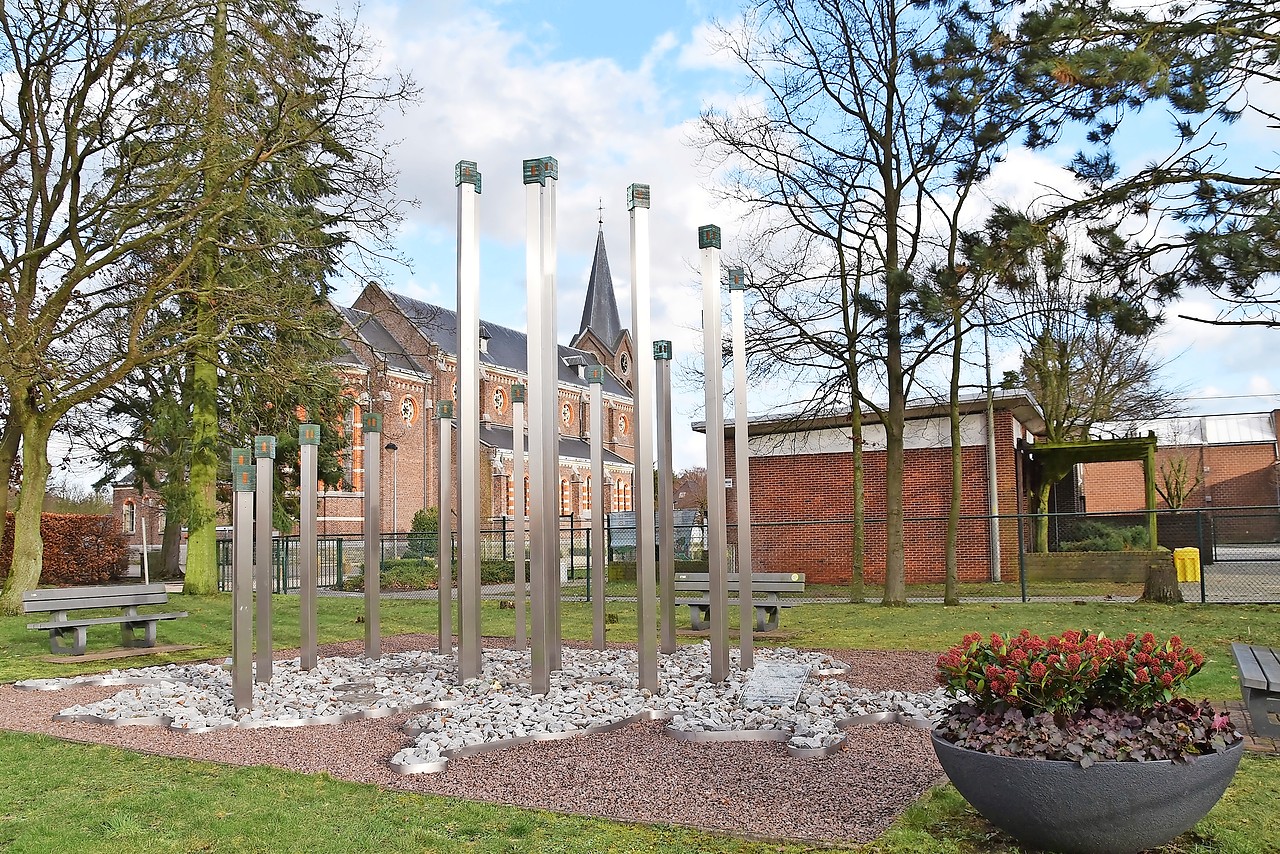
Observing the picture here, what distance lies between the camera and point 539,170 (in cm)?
896

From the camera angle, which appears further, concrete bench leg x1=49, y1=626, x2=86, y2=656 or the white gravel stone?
concrete bench leg x1=49, y1=626, x2=86, y2=656

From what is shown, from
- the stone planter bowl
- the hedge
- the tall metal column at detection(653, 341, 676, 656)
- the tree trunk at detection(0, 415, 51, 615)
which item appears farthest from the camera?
the hedge

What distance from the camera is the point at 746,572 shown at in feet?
33.4

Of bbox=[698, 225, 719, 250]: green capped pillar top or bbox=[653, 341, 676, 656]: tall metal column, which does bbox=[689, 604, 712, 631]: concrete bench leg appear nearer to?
bbox=[653, 341, 676, 656]: tall metal column

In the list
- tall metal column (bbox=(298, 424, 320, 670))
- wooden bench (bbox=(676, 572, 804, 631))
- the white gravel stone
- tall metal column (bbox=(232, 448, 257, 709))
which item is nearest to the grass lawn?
the white gravel stone

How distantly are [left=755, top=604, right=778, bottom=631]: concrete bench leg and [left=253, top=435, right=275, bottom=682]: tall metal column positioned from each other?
6893mm

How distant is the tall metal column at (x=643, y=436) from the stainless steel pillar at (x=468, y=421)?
1.42 metres

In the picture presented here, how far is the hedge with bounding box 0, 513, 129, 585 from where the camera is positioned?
98.0 ft

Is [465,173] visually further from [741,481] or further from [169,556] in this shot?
[169,556]

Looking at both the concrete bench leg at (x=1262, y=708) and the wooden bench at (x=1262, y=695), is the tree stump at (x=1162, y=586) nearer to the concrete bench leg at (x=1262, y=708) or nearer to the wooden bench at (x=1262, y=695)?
the wooden bench at (x=1262, y=695)

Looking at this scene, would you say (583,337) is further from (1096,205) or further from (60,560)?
(1096,205)

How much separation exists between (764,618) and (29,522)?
12914mm

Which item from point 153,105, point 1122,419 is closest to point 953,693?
point 153,105

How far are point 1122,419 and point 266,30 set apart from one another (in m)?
30.8
